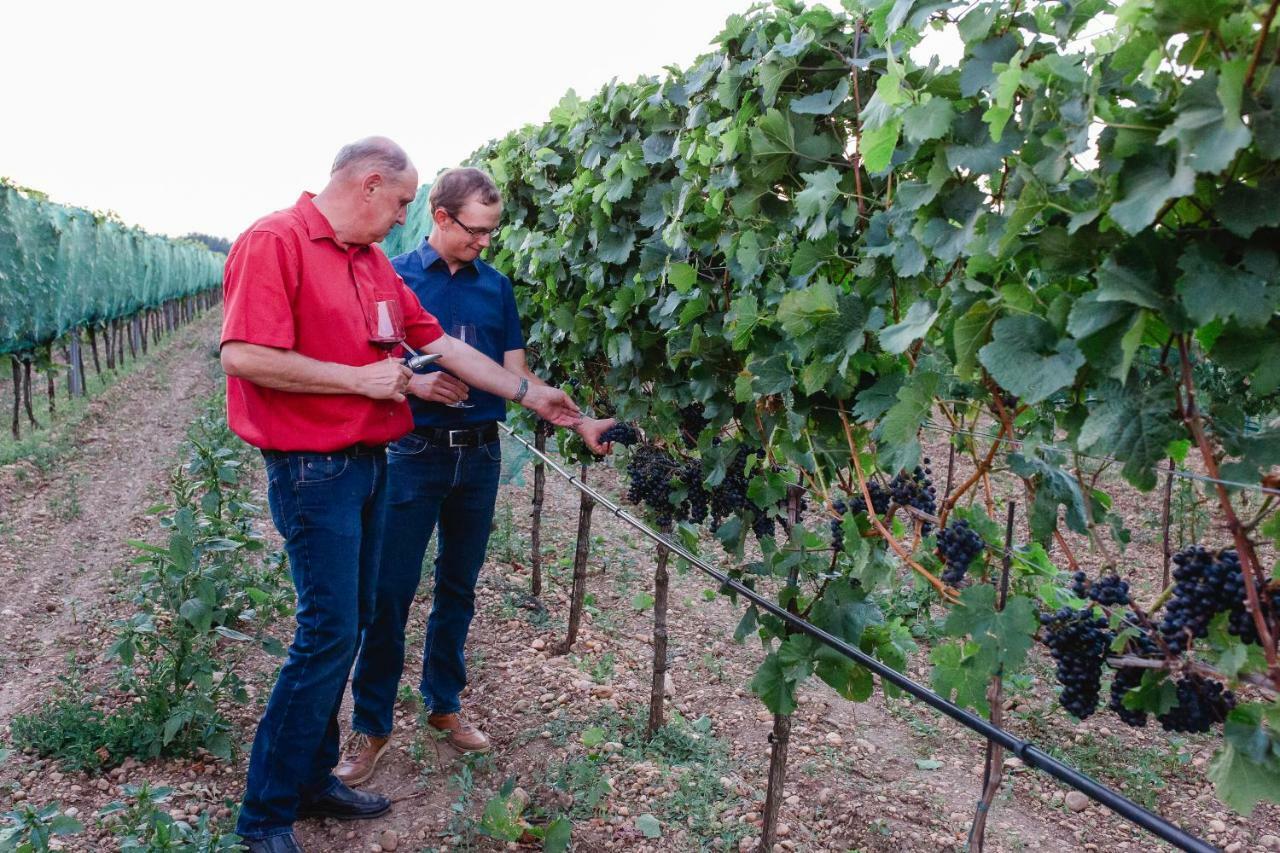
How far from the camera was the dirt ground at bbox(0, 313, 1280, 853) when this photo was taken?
319 centimetres

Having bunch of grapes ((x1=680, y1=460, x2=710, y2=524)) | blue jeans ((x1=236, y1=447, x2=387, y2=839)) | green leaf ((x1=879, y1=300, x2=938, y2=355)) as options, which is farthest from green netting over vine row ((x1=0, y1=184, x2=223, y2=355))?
green leaf ((x1=879, y1=300, x2=938, y2=355))

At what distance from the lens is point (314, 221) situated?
254 centimetres

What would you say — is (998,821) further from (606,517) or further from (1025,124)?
(606,517)

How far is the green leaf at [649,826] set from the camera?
120 inches

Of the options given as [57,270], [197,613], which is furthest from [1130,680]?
[57,270]

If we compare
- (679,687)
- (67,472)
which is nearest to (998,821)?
(679,687)

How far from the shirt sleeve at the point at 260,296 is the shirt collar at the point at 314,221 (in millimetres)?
128

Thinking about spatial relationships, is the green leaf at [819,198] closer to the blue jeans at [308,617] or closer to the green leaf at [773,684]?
the green leaf at [773,684]

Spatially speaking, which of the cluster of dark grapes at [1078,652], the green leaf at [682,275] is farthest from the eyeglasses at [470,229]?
the cluster of dark grapes at [1078,652]

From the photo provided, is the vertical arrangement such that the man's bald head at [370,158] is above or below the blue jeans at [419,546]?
above

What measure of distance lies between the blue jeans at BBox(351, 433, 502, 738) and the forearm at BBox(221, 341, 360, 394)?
0.73 meters

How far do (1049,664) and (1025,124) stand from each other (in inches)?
178

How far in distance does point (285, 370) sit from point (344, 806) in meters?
1.53

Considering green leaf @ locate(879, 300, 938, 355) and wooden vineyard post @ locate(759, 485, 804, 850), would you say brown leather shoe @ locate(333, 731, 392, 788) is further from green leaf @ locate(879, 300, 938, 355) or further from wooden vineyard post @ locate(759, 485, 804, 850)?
green leaf @ locate(879, 300, 938, 355)
